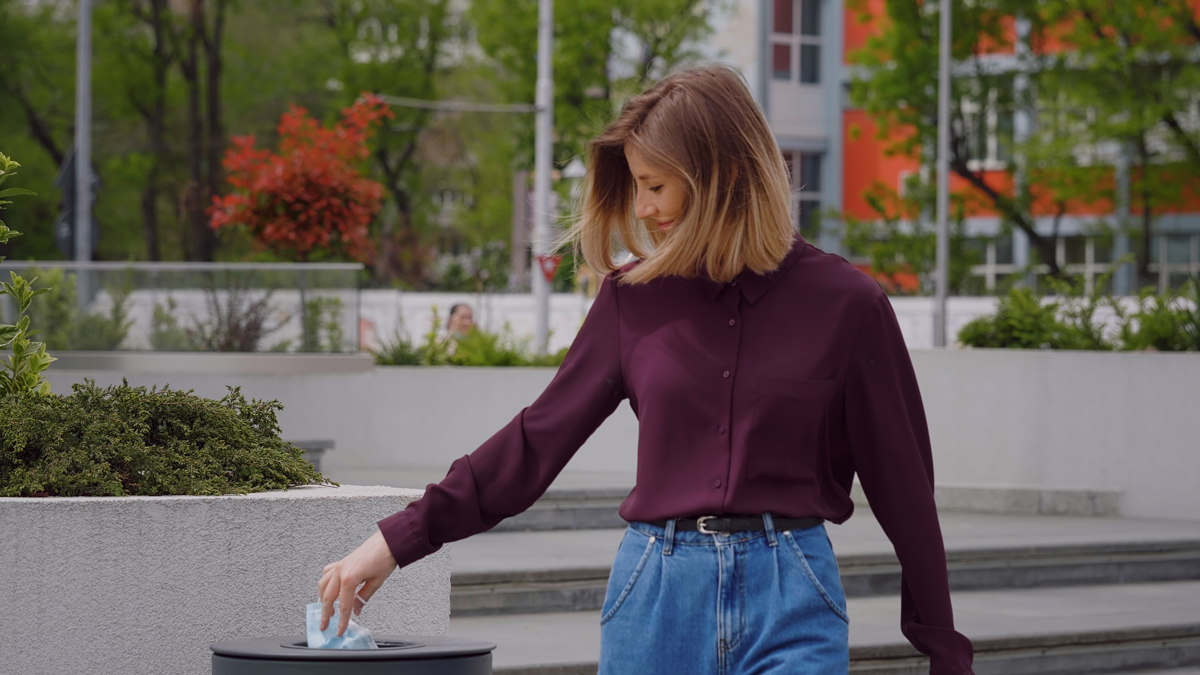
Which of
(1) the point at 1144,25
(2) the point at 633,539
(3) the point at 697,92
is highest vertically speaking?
(1) the point at 1144,25

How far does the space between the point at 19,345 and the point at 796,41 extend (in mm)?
38419

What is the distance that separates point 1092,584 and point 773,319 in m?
6.44

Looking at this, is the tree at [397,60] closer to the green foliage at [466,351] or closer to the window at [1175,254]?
the window at [1175,254]

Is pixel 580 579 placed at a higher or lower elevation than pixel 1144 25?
lower

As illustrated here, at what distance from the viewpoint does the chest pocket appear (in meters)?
2.05

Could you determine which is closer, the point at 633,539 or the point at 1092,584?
the point at 633,539

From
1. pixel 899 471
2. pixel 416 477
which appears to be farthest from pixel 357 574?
pixel 416 477

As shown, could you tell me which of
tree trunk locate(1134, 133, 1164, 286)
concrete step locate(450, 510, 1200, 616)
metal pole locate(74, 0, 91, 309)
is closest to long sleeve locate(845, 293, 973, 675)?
concrete step locate(450, 510, 1200, 616)

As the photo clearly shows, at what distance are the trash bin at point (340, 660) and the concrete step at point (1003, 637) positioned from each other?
10.5 feet

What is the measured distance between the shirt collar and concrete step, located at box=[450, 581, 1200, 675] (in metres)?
3.51

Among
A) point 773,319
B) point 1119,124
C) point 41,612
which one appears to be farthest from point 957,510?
point 1119,124

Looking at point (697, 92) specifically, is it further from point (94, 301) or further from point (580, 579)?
point (94, 301)

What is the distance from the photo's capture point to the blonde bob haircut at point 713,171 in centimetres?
211

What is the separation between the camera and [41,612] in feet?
11.8
